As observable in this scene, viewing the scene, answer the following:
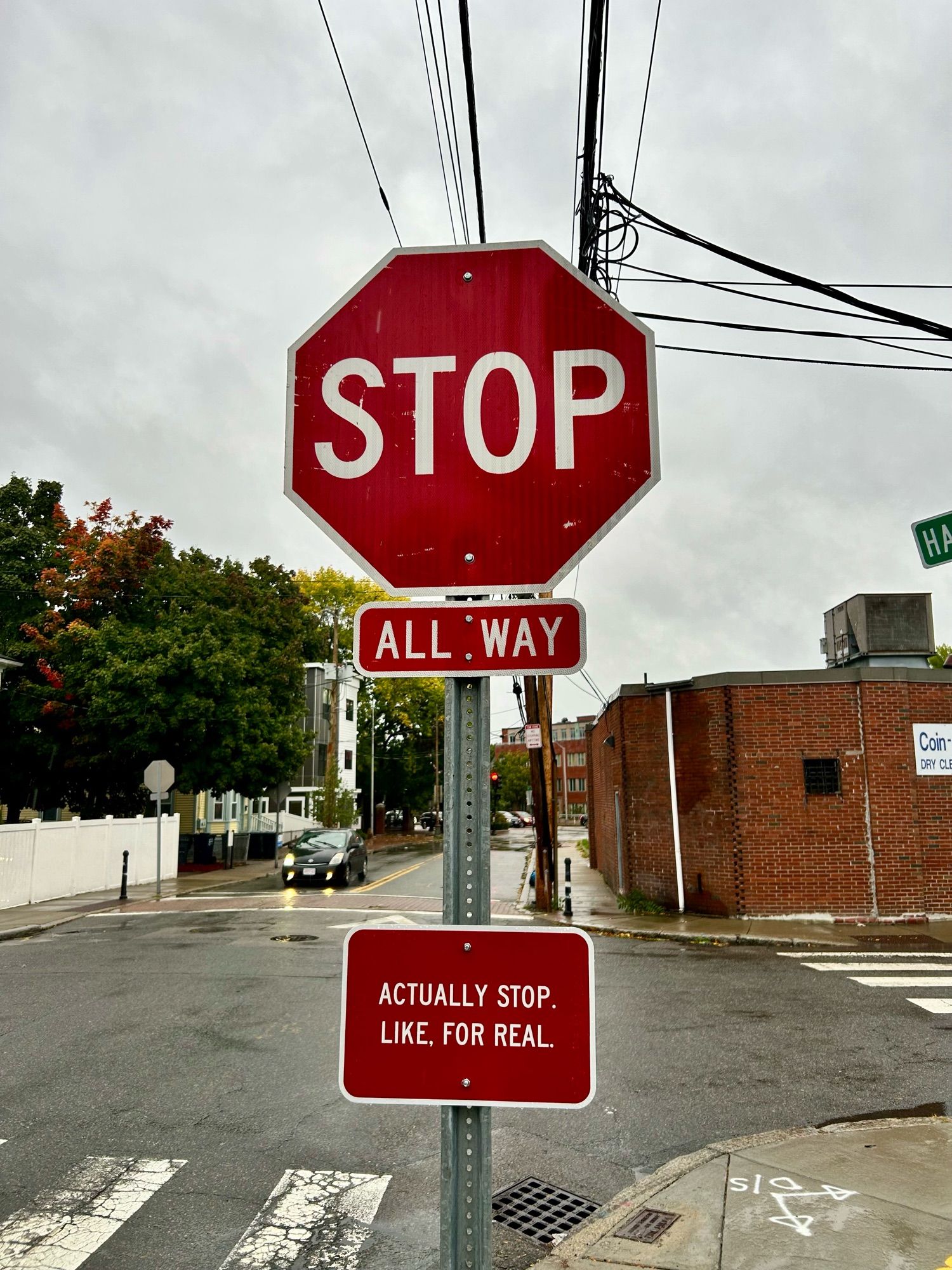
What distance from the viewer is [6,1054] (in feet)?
24.0

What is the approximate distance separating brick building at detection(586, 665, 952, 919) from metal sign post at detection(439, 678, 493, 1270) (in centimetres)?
1528

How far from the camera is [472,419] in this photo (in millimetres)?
1968

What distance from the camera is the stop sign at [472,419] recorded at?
1936 millimetres

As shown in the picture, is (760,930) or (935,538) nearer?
(935,538)

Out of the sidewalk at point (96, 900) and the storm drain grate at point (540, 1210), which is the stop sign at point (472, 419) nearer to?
the storm drain grate at point (540, 1210)

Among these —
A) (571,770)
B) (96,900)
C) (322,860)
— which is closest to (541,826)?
(322,860)

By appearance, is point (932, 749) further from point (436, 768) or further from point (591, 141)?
point (436, 768)

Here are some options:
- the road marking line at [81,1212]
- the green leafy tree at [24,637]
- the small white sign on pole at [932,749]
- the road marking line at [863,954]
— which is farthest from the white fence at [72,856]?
the small white sign on pole at [932,749]

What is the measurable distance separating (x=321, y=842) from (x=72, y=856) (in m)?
5.97

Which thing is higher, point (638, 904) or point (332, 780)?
point (332, 780)

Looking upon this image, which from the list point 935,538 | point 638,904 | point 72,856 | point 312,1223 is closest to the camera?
point 312,1223

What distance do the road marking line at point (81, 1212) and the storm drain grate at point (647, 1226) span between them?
7.94 feet

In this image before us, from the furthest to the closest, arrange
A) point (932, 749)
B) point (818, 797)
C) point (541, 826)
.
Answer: point (541, 826) < point (932, 749) < point (818, 797)

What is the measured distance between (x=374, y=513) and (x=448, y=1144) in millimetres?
1259
